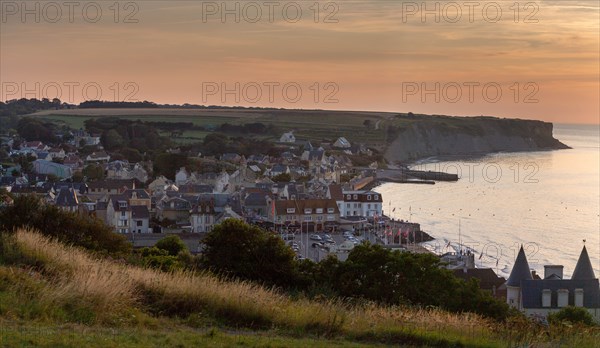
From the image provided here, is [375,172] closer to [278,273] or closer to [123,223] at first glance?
[123,223]

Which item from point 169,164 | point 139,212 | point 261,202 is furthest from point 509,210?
point 169,164

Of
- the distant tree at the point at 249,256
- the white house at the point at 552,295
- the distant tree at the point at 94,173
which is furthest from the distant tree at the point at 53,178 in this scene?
the distant tree at the point at 249,256

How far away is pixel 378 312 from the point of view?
6.92 m

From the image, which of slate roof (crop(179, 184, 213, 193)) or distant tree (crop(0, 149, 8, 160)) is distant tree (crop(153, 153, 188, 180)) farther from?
distant tree (crop(0, 149, 8, 160))

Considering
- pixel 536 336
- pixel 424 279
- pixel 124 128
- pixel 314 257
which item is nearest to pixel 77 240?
pixel 424 279

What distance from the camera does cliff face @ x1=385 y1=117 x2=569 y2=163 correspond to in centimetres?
9481

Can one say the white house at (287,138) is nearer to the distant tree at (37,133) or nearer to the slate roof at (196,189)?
the distant tree at (37,133)

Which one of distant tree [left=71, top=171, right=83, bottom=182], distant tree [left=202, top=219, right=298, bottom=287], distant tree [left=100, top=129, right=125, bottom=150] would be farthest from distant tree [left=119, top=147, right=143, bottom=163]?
distant tree [left=202, top=219, right=298, bottom=287]

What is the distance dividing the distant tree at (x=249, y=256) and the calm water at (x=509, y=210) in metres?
13.8

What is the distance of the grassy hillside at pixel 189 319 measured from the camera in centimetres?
552

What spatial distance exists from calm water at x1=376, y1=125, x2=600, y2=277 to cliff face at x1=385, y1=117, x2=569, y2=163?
14318 mm

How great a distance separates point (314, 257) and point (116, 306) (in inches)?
754

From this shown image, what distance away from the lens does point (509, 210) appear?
142ft

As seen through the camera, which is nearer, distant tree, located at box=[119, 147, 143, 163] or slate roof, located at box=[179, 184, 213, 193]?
slate roof, located at box=[179, 184, 213, 193]
